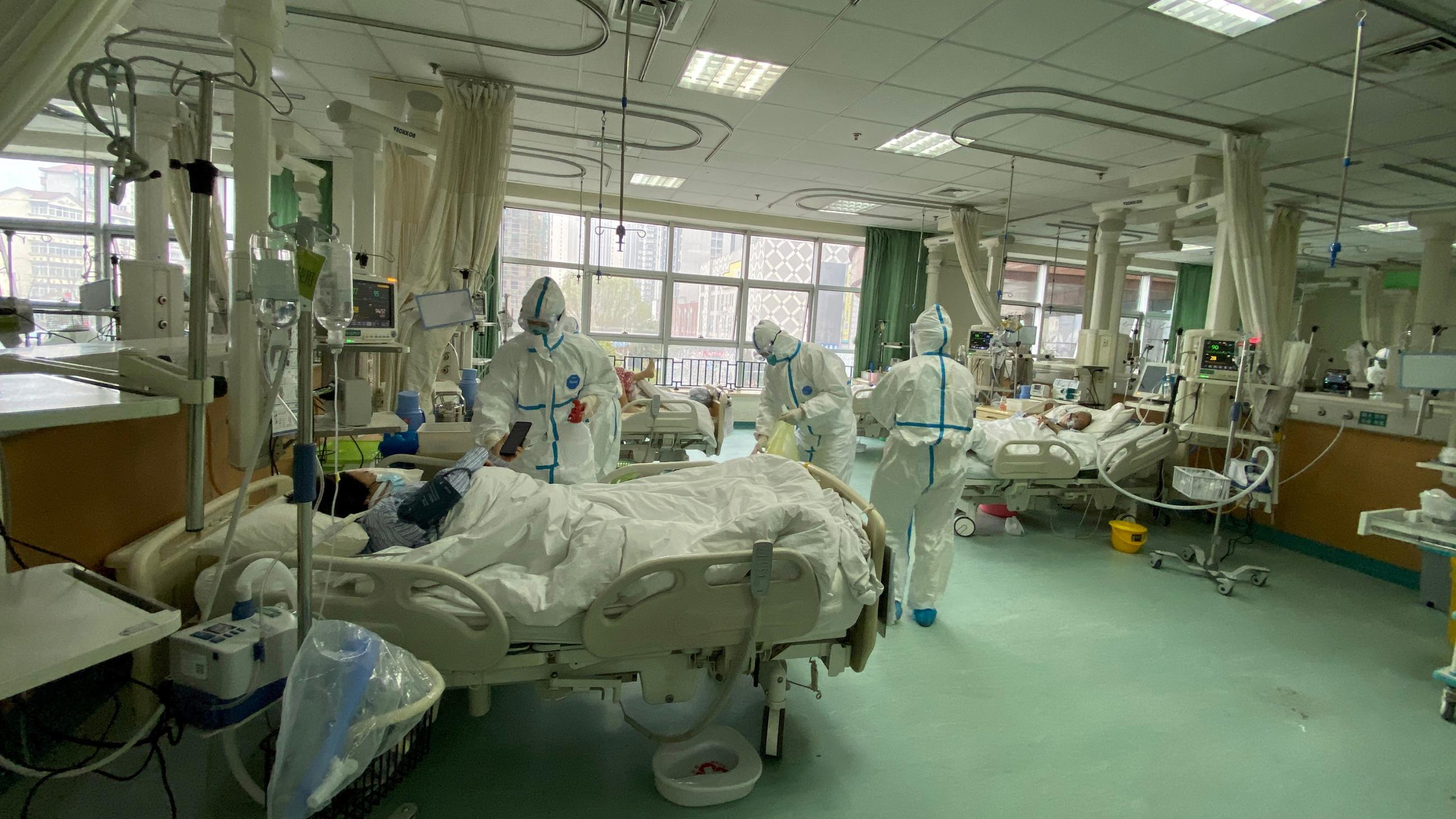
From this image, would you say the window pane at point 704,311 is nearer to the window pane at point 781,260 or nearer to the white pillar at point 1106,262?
the window pane at point 781,260

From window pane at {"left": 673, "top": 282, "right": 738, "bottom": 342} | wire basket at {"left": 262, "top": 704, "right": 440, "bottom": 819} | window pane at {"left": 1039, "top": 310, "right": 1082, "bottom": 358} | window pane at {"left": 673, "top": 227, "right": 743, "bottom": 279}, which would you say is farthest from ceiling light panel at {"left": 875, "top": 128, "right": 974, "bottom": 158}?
window pane at {"left": 1039, "top": 310, "right": 1082, "bottom": 358}

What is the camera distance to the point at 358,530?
6.28 feet

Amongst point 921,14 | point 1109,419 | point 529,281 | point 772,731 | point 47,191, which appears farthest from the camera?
point 529,281

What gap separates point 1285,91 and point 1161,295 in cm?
967

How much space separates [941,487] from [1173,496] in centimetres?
346

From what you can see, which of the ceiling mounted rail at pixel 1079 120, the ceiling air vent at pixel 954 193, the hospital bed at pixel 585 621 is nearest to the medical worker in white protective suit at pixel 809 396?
the hospital bed at pixel 585 621

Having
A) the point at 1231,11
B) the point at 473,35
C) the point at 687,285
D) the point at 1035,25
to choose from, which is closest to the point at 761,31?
the point at 1035,25

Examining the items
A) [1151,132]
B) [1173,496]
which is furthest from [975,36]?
[1173,496]

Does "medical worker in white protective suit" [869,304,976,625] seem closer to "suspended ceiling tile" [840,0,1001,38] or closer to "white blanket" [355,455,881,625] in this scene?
"white blanket" [355,455,881,625]

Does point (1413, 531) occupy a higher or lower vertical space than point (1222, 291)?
lower

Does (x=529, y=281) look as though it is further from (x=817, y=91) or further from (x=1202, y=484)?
(x=1202, y=484)

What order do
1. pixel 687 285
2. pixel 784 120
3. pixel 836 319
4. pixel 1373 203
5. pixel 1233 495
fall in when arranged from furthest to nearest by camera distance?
pixel 836 319
pixel 687 285
pixel 1373 203
pixel 784 120
pixel 1233 495

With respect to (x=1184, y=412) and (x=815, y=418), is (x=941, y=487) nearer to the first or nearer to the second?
(x=815, y=418)

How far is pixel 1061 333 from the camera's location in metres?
11.8
